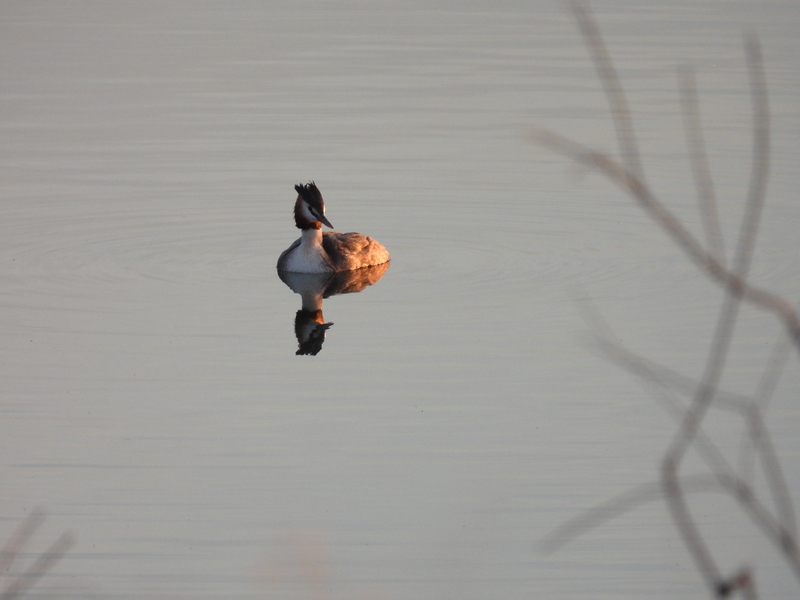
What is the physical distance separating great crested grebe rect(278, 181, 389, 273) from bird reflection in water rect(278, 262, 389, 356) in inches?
3.1

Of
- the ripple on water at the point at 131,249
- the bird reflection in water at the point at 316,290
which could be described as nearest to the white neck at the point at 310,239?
the bird reflection in water at the point at 316,290

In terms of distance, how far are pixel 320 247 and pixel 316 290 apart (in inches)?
32.2

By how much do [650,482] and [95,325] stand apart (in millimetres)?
4999

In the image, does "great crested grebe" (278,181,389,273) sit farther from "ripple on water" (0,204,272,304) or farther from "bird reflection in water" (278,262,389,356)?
"ripple on water" (0,204,272,304)

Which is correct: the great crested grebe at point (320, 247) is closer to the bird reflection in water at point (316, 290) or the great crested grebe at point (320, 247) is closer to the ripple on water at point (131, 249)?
the bird reflection in water at point (316, 290)

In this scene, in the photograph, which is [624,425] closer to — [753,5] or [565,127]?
[565,127]

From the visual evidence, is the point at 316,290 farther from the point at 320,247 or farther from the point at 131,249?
the point at 131,249

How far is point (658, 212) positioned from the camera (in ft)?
7.44

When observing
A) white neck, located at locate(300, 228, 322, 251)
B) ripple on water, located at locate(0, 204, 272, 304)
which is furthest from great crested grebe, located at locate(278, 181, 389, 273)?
ripple on water, located at locate(0, 204, 272, 304)

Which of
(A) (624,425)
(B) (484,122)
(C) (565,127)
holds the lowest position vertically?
(A) (624,425)

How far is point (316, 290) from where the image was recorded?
13.2m

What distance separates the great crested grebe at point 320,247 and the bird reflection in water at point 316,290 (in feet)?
0.26

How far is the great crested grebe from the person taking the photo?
1362 cm

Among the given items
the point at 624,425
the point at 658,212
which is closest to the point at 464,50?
the point at 624,425
